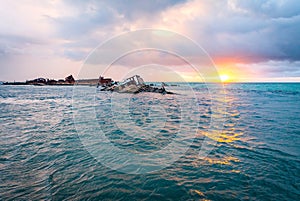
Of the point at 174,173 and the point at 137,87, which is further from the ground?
the point at 137,87

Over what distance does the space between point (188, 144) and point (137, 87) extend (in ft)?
99.1

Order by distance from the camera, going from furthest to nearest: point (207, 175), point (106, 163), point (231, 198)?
point (106, 163) < point (207, 175) < point (231, 198)

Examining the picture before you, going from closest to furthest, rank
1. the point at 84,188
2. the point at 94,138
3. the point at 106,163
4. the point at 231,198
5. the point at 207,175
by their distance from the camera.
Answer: the point at 231,198
the point at 84,188
the point at 207,175
the point at 106,163
the point at 94,138

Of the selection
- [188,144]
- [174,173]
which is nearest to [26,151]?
[174,173]

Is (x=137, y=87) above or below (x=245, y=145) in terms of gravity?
above

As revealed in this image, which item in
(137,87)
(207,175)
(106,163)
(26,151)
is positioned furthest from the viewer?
(137,87)

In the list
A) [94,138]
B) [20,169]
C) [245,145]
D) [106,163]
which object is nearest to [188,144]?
[245,145]

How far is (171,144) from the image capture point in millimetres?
7484

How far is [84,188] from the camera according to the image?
4.27 m

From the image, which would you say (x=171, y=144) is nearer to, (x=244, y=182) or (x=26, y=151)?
(x=244, y=182)

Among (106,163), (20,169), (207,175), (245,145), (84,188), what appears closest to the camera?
(84,188)

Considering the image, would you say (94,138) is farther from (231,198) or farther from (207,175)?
(231,198)

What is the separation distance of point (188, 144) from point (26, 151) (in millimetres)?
A: 6355

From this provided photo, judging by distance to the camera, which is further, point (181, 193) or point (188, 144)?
point (188, 144)
